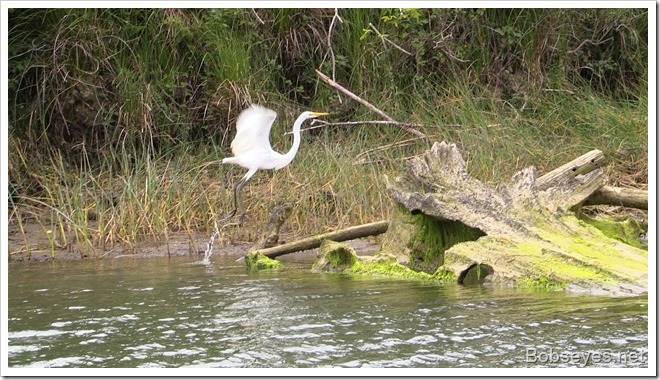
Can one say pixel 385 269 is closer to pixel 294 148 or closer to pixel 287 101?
pixel 294 148

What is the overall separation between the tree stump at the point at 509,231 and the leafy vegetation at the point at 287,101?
2030 mm

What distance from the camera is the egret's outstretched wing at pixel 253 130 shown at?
28.8 ft

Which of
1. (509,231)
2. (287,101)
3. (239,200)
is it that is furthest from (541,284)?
(287,101)

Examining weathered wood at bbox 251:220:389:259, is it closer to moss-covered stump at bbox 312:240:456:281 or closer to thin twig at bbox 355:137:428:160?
moss-covered stump at bbox 312:240:456:281

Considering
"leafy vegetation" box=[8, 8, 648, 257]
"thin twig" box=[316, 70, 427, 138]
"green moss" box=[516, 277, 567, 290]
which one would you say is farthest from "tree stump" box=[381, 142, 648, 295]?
"thin twig" box=[316, 70, 427, 138]

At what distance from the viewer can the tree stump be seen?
5758 mm

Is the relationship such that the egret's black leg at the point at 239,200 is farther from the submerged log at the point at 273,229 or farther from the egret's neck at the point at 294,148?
the submerged log at the point at 273,229

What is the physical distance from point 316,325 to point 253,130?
3927 millimetres

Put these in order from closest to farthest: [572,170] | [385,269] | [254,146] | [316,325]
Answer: [316,325] → [385,269] → [572,170] → [254,146]

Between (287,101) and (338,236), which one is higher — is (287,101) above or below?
above

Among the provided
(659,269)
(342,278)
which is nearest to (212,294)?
(342,278)

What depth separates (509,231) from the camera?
6.22 metres

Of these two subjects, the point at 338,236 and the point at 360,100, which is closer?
the point at 338,236

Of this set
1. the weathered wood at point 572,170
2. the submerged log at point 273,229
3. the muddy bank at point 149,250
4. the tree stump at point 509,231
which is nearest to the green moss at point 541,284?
the tree stump at point 509,231
